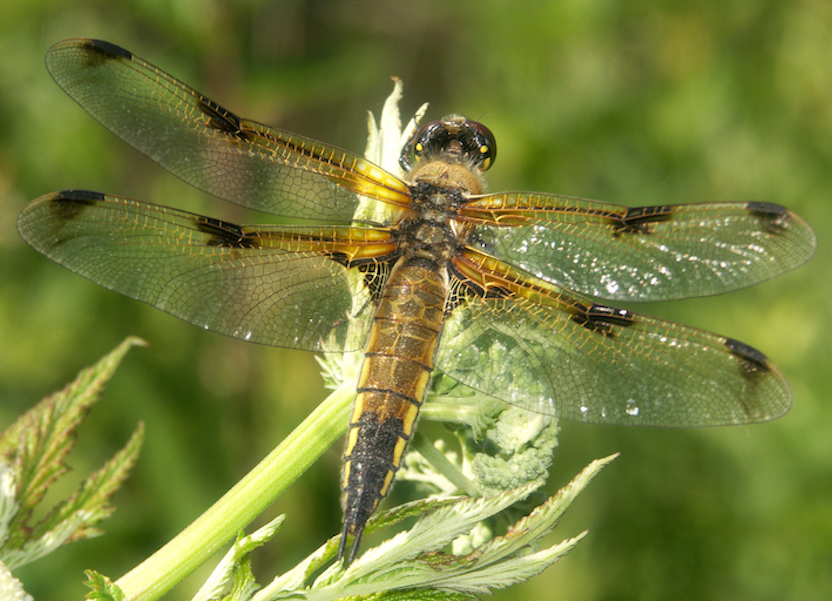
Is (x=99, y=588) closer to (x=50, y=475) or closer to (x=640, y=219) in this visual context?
(x=50, y=475)

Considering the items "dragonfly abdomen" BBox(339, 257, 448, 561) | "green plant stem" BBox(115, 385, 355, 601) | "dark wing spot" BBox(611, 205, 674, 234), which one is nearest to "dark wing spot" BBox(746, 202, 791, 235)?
"dark wing spot" BBox(611, 205, 674, 234)

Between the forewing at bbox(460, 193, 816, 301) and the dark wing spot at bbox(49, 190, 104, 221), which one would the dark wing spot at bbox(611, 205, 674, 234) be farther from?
the dark wing spot at bbox(49, 190, 104, 221)

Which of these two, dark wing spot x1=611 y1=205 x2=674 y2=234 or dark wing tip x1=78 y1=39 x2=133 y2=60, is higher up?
dark wing tip x1=78 y1=39 x2=133 y2=60

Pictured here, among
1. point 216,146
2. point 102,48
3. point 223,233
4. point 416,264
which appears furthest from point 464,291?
point 102,48

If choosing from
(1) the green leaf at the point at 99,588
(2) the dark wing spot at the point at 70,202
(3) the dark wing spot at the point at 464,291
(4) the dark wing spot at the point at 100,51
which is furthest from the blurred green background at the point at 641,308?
(1) the green leaf at the point at 99,588

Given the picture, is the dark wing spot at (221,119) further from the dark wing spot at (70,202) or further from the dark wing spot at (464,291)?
the dark wing spot at (464,291)
